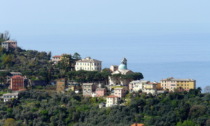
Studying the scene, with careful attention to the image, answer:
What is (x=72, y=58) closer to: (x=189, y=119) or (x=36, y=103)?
(x=36, y=103)

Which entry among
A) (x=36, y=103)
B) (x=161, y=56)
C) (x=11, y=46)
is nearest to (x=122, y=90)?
(x=36, y=103)

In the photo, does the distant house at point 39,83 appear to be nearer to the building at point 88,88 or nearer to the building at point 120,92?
the building at point 88,88

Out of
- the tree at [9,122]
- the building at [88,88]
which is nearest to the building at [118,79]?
the building at [88,88]

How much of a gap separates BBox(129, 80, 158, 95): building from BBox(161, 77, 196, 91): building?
1357 mm

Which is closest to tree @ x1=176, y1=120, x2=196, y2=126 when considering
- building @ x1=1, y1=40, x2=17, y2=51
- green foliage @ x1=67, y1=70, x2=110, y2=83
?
green foliage @ x1=67, y1=70, x2=110, y2=83

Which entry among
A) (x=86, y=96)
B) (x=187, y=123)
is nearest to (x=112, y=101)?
(x=86, y=96)

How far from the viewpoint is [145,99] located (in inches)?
1799

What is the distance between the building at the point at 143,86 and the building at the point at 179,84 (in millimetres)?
1357

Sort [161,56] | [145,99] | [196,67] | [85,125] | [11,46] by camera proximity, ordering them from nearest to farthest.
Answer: [85,125] < [145,99] < [11,46] < [196,67] < [161,56]

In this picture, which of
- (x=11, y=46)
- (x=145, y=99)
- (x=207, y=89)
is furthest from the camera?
(x=11, y=46)

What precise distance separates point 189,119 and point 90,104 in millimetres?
6402

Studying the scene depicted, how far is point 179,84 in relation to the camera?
49031mm

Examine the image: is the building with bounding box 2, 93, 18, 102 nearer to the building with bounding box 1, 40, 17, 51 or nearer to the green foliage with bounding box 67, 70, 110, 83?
the green foliage with bounding box 67, 70, 110, 83

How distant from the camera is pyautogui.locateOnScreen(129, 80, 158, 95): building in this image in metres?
47.8
